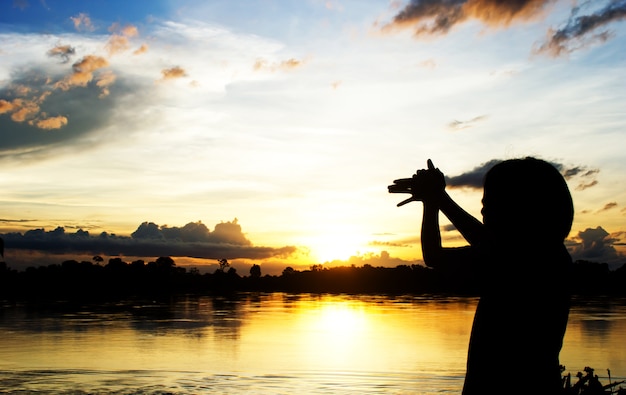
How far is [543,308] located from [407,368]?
25770 mm

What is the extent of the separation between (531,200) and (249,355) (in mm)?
29491

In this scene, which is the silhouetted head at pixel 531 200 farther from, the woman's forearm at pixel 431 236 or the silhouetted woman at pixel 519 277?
the woman's forearm at pixel 431 236

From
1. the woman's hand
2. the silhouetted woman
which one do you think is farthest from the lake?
the silhouetted woman

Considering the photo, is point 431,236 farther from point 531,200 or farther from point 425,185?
point 531,200

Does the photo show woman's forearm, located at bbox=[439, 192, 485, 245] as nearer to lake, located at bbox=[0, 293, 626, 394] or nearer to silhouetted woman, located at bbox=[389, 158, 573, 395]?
silhouetted woman, located at bbox=[389, 158, 573, 395]

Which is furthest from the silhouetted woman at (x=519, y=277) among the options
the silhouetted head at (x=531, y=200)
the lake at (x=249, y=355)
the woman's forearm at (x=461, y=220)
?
the lake at (x=249, y=355)

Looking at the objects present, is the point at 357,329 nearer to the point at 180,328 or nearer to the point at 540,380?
the point at 180,328

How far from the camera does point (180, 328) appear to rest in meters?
43.8

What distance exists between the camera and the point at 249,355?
30.6 meters

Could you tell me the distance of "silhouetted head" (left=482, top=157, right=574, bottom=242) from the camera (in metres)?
2.44

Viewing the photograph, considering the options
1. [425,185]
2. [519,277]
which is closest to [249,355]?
[425,185]

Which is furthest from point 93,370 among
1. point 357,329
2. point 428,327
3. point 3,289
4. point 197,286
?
point 197,286

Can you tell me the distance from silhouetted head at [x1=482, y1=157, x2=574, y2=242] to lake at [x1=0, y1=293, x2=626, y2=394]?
1949 cm

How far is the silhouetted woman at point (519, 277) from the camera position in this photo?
2.40 meters
